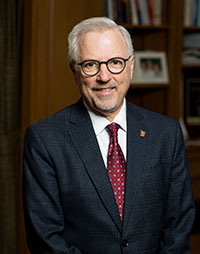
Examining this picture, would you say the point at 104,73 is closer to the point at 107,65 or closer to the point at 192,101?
the point at 107,65

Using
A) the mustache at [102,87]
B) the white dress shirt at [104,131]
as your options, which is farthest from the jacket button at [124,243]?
the mustache at [102,87]

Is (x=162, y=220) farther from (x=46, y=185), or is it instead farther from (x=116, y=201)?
(x=46, y=185)

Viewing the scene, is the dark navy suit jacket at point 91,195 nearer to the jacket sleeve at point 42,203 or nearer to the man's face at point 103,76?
the jacket sleeve at point 42,203

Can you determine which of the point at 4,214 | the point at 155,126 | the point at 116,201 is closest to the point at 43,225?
the point at 116,201

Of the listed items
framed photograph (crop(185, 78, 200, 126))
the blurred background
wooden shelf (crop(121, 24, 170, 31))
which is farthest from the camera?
framed photograph (crop(185, 78, 200, 126))

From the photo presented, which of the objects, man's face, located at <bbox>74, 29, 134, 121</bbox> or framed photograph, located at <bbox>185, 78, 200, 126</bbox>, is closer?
man's face, located at <bbox>74, 29, 134, 121</bbox>

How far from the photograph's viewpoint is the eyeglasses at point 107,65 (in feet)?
5.45

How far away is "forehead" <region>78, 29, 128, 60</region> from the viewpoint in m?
1.64

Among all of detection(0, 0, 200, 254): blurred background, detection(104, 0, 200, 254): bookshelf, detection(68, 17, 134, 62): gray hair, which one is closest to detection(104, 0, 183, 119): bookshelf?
detection(104, 0, 200, 254): bookshelf

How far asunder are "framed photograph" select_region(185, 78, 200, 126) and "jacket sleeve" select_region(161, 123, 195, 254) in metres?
2.01

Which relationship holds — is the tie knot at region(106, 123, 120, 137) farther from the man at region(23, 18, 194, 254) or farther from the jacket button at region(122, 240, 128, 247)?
the jacket button at region(122, 240, 128, 247)

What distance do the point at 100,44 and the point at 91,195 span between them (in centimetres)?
58

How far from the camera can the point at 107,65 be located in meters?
1.66

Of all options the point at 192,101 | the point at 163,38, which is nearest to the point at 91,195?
the point at 163,38
